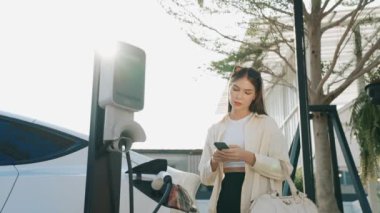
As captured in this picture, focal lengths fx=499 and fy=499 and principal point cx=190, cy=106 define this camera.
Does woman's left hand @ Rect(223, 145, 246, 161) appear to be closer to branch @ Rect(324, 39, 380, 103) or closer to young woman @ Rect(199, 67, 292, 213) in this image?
young woman @ Rect(199, 67, 292, 213)

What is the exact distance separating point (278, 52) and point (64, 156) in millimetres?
6519

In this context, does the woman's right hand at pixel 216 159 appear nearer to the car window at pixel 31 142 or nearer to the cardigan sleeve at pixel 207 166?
the cardigan sleeve at pixel 207 166

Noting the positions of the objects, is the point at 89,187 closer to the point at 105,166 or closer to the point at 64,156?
the point at 105,166

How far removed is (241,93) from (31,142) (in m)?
1.14

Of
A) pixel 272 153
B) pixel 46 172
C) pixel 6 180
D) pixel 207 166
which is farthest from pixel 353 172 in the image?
pixel 6 180

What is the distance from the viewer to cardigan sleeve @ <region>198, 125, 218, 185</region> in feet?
7.62

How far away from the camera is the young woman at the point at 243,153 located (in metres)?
2.22

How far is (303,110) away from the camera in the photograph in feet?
12.0

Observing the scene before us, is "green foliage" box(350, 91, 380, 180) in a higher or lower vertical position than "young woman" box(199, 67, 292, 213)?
higher

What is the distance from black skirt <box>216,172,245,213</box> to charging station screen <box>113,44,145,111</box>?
0.94 m

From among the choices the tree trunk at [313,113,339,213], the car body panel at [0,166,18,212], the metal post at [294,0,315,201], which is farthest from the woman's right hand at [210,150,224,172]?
the tree trunk at [313,113,339,213]

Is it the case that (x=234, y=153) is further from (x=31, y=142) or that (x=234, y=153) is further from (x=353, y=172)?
(x=353, y=172)

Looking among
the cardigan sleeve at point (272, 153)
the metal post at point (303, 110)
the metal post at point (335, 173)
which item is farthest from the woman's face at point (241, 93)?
the metal post at point (335, 173)

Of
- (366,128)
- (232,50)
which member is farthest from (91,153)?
(232,50)
